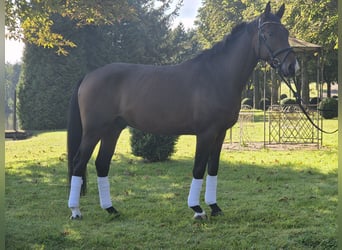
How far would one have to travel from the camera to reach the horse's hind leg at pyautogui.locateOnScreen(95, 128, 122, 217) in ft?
13.5

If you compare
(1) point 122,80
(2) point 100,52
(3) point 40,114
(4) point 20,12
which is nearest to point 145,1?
(2) point 100,52

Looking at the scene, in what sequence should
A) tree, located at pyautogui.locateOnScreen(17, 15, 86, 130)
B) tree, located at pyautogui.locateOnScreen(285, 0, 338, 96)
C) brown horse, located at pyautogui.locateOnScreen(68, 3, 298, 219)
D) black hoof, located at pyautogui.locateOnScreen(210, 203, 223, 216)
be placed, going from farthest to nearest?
tree, located at pyautogui.locateOnScreen(17, 15, 86, 130), tree, located at pyautogui.locateOnScreen(285, 0, 338, 96), black hoof, located at pyautogui.locateOnScreen(210, 203, 223, 216), brown horse, located at pyautogui.locateOnScreen(68, 3, 298, 219)

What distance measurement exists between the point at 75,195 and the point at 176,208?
1.14 meters

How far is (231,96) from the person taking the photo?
3719 mm

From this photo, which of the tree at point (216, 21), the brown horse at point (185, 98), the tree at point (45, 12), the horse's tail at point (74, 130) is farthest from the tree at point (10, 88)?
the brown horse at point (185, 98)

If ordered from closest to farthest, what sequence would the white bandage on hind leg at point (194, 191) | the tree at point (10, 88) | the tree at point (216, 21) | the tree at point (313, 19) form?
1. the white bandage on hind leg at point (194, 191)
2. the tree at point (313, 19)
3. the tree at point (216, 21)
4. the tree at point (10, 88)

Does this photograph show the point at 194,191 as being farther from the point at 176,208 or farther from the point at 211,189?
the point at 176,208

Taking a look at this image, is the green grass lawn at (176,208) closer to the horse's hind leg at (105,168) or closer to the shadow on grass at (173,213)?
the shadow on grass at (173,213)

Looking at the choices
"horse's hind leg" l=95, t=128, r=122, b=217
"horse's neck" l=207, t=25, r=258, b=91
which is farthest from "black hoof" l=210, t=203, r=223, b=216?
"horse's neck" l=207, t=25, r=258, b=91

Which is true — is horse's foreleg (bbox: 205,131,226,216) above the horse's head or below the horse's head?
below

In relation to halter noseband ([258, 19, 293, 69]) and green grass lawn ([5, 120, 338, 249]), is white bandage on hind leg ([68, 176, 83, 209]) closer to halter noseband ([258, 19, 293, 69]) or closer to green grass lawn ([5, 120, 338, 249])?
green grass lawn ([5, 120, 338, 249])

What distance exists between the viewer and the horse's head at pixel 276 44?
349cm

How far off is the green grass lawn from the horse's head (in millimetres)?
1515

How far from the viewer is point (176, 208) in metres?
4.32
